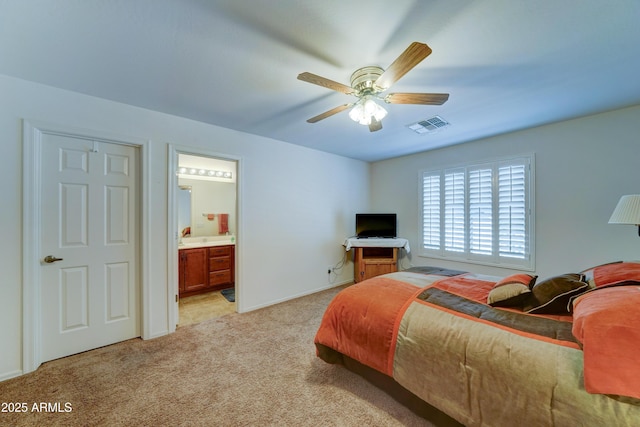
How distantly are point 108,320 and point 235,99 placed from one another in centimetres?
254

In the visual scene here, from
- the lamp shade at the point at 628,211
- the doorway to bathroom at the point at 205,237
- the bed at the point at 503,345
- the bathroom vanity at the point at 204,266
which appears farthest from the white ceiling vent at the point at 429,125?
the bathroom vanity at the point at 204,266

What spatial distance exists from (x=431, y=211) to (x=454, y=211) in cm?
37

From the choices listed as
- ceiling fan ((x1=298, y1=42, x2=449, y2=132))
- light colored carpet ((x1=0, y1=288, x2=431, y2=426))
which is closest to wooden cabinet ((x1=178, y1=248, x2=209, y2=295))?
light colored carpet ((x1=0, y1=288, x2=431, y2=426))

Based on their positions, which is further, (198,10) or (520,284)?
(520,284)

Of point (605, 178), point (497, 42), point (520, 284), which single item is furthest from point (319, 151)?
point (605, 178)

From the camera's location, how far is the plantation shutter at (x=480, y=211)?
11.2 ft

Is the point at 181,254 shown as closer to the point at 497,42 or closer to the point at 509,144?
the point at 497,42

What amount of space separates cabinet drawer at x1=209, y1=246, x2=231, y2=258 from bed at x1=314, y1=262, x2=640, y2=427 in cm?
282

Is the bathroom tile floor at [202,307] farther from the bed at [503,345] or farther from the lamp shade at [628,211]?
the lamp shade at [628,211]

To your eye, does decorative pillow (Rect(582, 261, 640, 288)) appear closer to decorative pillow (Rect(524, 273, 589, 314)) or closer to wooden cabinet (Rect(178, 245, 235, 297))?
decorative pillow (Rect(524, 273, 589, 314))

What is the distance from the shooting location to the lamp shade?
1.83 metres

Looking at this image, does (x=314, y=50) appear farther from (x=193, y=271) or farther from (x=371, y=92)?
(x=193, y=271)

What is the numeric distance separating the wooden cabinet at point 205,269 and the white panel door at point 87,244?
1.27m

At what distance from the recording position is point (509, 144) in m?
3.27
